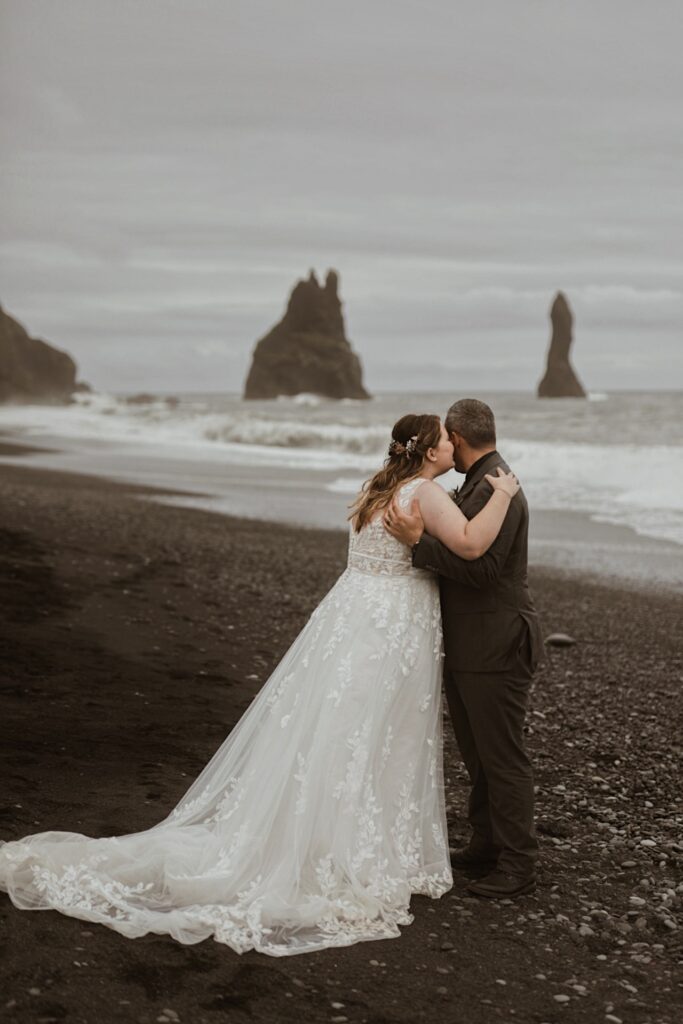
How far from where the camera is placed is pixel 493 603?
541 cm

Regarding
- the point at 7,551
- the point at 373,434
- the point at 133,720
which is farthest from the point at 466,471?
the point at 373,434

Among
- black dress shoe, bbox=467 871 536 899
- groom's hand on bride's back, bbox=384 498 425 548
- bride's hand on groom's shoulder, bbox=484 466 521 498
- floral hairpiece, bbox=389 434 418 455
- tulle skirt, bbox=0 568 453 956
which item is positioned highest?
floral hairpiece, bbox=389 434 418 455

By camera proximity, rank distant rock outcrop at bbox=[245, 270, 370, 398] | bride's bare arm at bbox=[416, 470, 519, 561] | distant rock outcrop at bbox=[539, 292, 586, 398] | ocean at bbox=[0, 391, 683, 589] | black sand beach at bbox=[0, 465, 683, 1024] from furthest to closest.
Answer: distant rock outcrop at bbox=[539, 292, 586, 398], distant rock outcrop at bbox=[245, 270, 370, 398], ocean at bbox=[0, 391, 683, 589], bride's bare arm at bbox=[416, 470, 519, 561], black sand beach at bbox=[0, 465, 683, 1024]

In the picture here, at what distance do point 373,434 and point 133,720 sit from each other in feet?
118

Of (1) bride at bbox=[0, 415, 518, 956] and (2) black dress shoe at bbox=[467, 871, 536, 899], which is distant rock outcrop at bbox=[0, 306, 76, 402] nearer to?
(1) bride at bbox=[0, 415, 518, 956]

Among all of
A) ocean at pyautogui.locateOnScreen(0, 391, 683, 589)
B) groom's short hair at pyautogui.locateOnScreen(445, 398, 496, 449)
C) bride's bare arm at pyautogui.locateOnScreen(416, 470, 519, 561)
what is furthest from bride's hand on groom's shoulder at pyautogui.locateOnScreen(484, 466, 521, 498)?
ocean at pyautogui.locateOnScreen(0, 391, 683, 589)

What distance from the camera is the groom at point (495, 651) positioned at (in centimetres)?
537

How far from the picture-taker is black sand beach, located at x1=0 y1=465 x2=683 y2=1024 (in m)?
4.26

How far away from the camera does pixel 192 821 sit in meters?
5.30

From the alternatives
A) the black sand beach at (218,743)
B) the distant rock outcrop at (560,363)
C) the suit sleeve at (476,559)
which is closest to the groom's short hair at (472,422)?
the suit sleeve at (476,559)

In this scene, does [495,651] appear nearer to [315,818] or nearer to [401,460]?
[401,460]

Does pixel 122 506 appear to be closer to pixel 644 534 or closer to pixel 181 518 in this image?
pixel 181 518

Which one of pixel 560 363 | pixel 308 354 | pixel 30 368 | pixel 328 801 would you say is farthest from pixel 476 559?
pixel 560 363

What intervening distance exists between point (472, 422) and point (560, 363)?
6308 inches
